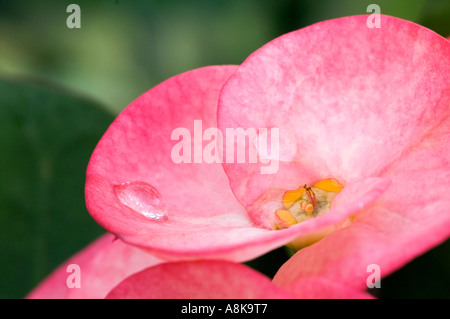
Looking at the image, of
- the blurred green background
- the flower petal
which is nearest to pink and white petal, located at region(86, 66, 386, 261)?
the flower petal

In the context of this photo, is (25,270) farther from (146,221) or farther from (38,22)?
(38,22)

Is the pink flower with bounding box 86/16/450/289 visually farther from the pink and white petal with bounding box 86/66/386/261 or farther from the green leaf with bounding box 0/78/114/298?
the green leaf with bounding box 0/78/114/298

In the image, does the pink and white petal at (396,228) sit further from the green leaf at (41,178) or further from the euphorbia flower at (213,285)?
the green leaf at (41,178)

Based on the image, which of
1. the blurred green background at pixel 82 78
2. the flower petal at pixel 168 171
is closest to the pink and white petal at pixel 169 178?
the flower petal at pixel 168 171

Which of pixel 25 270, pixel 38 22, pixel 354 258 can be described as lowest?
pixel 25 270

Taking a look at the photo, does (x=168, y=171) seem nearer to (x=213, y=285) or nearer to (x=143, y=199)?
(x=143, y=199)

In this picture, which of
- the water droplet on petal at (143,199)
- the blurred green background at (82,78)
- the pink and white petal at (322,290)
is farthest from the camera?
the blurred green background at (82,78)

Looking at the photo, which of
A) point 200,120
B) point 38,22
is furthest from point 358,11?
point 38,22
